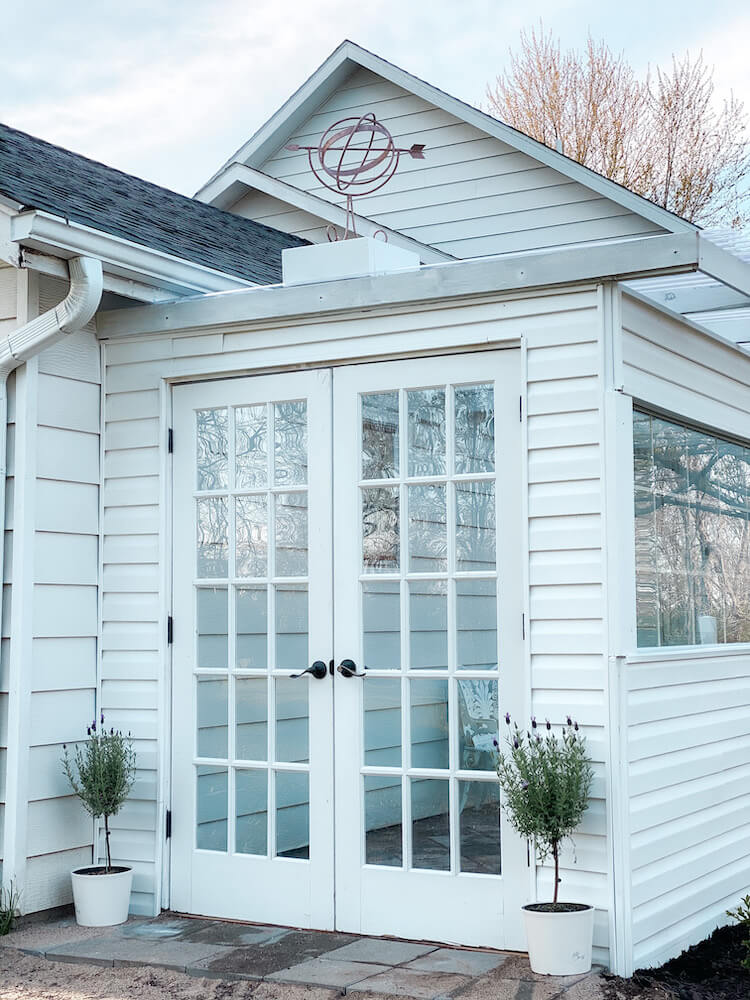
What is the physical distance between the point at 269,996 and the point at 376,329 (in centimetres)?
243

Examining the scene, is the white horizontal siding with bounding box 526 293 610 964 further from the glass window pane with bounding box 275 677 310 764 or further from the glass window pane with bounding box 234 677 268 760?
the glass window pane with bounding box 234 677 268 760

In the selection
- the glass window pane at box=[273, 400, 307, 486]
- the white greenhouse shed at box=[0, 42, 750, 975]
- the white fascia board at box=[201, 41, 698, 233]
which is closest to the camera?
the white greenhouse shed at box=[0, 42, 750, 975]

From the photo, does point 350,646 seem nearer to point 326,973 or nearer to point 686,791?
point 326,973

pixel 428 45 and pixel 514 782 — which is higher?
pixel 428 45

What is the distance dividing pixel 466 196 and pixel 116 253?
458 centimetres

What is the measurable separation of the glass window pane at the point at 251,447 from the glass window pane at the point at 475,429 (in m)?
0.86

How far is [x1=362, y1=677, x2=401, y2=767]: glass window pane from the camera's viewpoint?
15.2 ft

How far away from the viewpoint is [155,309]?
5.22 meters

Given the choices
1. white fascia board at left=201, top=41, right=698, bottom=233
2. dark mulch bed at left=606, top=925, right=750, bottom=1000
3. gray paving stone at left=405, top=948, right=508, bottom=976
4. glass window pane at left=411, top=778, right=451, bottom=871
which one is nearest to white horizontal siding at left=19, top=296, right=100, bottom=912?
glass window pane at left=411, top=778, right=451, bottom=871

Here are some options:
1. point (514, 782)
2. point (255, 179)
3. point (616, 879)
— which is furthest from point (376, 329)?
point (255, 179)

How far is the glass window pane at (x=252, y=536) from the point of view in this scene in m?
4.98

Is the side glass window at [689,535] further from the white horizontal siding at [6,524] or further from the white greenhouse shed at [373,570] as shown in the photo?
the white horizontal siding at [6,524]

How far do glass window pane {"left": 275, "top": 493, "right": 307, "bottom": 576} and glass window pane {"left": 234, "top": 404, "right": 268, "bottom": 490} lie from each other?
0.44ft

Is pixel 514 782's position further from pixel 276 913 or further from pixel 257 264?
pixel 257 264
